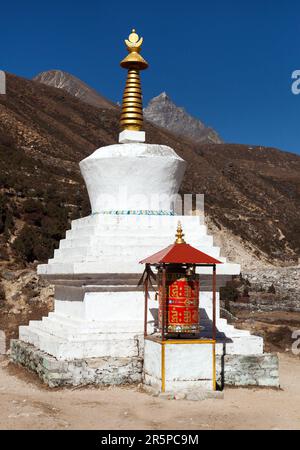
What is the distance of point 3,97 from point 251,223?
2214 cm

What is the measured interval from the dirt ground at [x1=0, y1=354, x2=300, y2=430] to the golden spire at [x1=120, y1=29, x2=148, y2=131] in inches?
183

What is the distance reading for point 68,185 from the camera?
36.6m

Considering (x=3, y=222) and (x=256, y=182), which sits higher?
(x=256, y=182)

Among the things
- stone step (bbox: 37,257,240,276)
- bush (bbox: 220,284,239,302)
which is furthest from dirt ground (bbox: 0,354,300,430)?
bush (bbox: 220,284,239,302)

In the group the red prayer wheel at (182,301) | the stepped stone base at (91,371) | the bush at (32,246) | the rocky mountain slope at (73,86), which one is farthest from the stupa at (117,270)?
the rocky mountain slope at (73,86)

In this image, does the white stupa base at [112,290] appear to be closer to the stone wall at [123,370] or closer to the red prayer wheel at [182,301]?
the stone wall at [123,370]

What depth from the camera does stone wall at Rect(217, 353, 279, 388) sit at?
9.25 metres

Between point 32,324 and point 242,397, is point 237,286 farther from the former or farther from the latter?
point 242,397

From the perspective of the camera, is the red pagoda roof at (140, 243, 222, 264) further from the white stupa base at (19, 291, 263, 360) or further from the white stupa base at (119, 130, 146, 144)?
the white stupa base at (119, 130, 146, 144)

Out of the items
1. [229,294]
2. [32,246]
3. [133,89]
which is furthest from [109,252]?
[229,294]

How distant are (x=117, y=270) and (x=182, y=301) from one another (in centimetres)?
135

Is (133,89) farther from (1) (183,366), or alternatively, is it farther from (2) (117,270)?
(1) (183,366)

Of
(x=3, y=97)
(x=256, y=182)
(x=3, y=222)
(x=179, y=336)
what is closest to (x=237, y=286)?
(x=3, y=222)

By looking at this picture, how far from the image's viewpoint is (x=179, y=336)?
8852 mm
